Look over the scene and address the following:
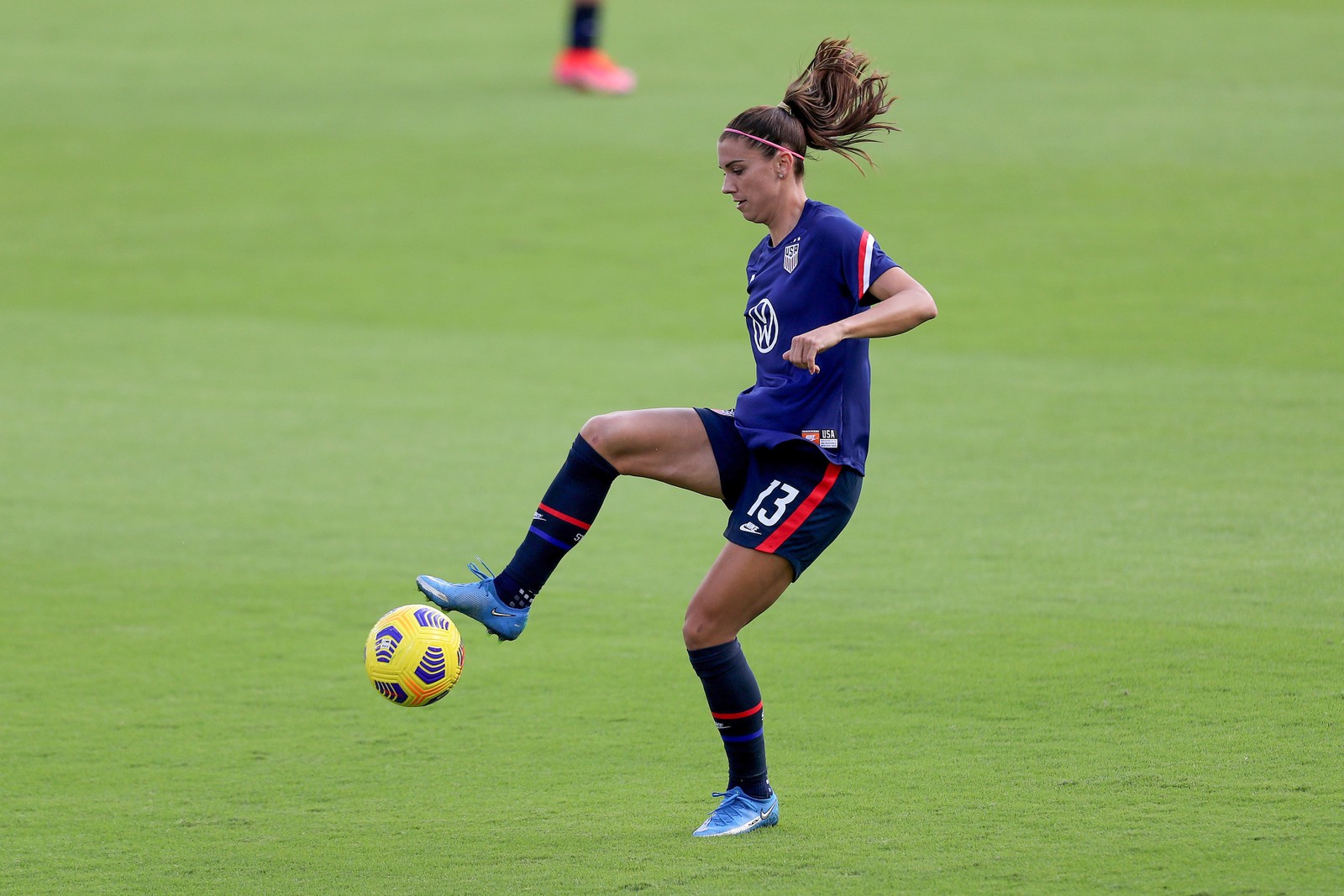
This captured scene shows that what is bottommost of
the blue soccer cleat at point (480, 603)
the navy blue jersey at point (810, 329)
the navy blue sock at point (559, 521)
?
the blue soccer cleat at point (480, 603)

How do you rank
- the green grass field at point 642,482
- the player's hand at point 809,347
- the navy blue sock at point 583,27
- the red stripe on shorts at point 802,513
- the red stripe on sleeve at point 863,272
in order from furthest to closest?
the navy blue sock at point 583,27 < the green grass field at point 642,482 < the red stripe on shorts at point 802,513 < the red stripe on sleeve at point 863,272 < the player's hand at point 809,347

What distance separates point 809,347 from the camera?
4832 millimetres

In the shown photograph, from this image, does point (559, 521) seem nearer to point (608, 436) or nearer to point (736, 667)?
point (608, 436)

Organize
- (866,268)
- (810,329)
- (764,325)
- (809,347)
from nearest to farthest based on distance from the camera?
(809,347) < (866,268) < (810,329) < (764,325)

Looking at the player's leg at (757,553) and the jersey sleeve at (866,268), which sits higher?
the jersey sleeve at (866,268)

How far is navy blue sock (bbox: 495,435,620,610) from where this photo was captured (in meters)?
5.64

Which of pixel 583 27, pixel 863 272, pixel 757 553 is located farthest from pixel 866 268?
pixel 583 27

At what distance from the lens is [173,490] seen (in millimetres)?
10938

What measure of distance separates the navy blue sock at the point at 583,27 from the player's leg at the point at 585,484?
16913 millimetres

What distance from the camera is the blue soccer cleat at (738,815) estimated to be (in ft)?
18.4

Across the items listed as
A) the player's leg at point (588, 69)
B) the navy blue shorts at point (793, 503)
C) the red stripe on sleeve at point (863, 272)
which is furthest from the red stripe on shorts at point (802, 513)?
the player's leg at point (588, 69)

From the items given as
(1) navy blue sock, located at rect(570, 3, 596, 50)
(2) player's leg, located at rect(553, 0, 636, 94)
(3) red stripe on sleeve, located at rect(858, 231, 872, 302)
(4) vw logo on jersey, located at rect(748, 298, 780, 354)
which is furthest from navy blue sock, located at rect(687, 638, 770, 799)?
(2) player's leg, located at rect(553, 0, 636, 94)

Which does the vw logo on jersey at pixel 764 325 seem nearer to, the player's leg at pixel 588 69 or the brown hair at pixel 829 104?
the brown hair at pixel 829 104

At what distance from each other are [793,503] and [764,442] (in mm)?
235
